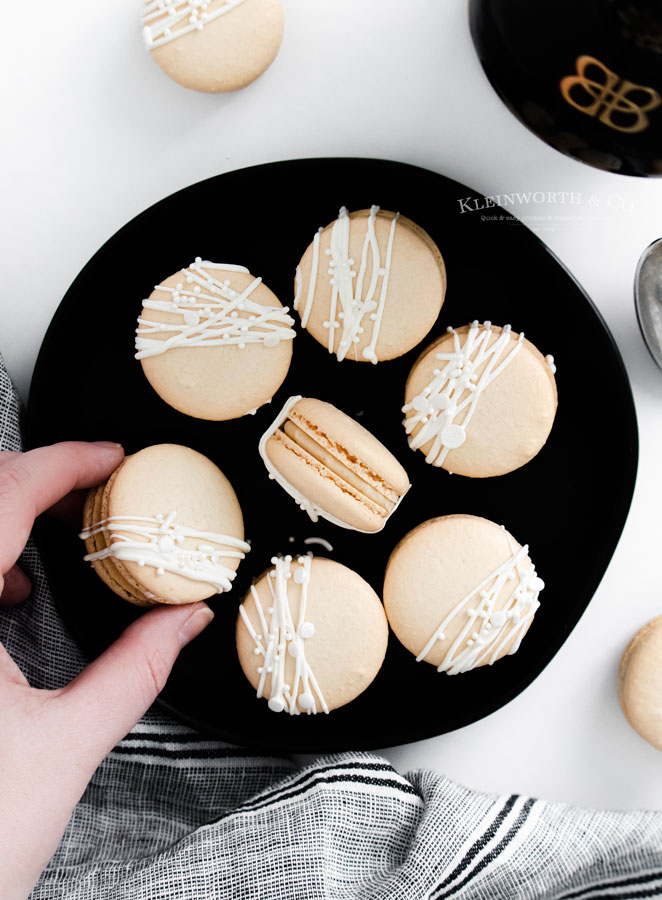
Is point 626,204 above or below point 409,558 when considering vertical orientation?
above

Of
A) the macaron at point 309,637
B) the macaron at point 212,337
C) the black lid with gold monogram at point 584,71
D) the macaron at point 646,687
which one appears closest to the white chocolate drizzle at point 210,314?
the macaron at point 212,337

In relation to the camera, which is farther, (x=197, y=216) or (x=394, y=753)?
(x=394, y=753)

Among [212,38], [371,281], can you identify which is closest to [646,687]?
[371,281]

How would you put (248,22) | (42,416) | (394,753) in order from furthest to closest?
(394,753) < (42,416) < (248,22)

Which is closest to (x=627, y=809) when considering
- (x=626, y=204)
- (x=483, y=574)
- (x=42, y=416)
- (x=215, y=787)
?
(x=483, y=574)

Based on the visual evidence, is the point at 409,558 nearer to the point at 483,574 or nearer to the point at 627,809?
the point at 483,574

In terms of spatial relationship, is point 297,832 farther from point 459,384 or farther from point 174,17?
point 174,17
